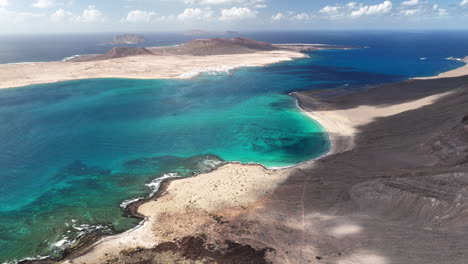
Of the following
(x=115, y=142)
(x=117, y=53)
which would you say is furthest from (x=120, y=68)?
(x=115, y=142)

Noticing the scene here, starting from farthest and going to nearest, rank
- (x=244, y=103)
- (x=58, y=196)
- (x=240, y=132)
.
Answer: (x=244, y=103) < (x=240, y=132) < (x=58, y=196)

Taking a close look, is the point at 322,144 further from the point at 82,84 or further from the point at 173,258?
the point at 82,84

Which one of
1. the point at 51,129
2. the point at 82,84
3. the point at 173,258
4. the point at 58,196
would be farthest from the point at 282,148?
the point at 82,84

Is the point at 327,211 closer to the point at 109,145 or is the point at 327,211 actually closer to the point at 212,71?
the point at 109,145

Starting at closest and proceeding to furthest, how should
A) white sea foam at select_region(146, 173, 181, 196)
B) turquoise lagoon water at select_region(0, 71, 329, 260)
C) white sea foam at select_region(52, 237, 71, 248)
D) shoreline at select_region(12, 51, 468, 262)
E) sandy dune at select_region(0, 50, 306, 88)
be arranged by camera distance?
white sea foam at select_region(52, 237, 71, 248), shoreline at select_region(12, 51, 468, 262), turquoise lagoon water at select_region(0, 71, 329, 260), white sea foam at select_region(146, 173, 181, 196), sandy dune at select_region(0, 50, 306, 88)

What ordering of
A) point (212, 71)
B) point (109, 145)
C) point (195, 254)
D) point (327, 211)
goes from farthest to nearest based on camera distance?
point (212, 71), point (109, 145), point (327, 211), point (195, 254)

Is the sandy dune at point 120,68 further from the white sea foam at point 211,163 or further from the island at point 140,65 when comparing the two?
the white sea foam at point 211,163

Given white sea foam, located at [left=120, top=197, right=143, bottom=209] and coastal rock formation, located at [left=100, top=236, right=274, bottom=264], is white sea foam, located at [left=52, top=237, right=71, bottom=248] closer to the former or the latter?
coastal rock formation, located at [left=100, top=236, right=274, bottom=264]

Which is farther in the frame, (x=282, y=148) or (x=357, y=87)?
(x=357, y=87)

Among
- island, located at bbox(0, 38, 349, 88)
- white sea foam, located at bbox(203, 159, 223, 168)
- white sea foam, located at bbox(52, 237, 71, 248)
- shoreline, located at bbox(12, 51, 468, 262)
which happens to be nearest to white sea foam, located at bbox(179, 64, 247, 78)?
island, located at bbox(0, 38, 349, 88)
